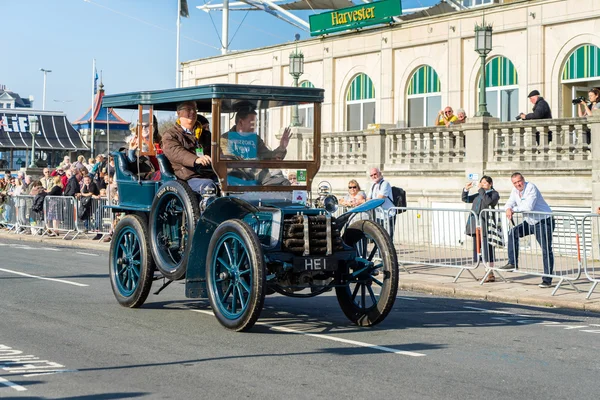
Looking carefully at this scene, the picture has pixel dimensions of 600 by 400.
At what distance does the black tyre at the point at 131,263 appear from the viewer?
37.0 ft

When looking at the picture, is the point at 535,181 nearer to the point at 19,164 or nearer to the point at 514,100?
the point at 514,100

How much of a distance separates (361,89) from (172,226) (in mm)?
23158

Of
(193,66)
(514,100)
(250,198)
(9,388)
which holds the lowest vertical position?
(9,388)

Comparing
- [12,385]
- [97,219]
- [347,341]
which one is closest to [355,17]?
[97,219]

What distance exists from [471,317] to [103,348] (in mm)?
4656

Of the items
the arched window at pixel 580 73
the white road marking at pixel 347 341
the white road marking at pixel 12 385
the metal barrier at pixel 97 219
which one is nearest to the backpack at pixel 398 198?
the white road marking at pixel 347 341

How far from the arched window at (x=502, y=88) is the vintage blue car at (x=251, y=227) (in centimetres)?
1850

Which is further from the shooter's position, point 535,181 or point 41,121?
point 41,121

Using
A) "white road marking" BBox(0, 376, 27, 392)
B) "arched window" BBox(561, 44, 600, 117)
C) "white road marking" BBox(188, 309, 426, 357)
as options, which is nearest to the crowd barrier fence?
"white road marking" BBox(188, 309, 426, 357)

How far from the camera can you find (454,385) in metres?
7.41

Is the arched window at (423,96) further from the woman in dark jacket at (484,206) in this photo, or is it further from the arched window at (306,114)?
the arched window at (306,114)

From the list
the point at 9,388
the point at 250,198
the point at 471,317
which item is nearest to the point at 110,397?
the point at 9,388

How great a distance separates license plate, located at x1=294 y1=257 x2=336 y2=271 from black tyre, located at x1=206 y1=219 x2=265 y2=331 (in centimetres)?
48

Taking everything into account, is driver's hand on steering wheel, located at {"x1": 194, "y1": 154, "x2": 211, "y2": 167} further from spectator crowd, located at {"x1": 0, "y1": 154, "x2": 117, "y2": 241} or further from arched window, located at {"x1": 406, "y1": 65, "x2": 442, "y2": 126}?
arched window, located at {"x1": 406, "y1": 65, "x2": 442, "y2": 126}
